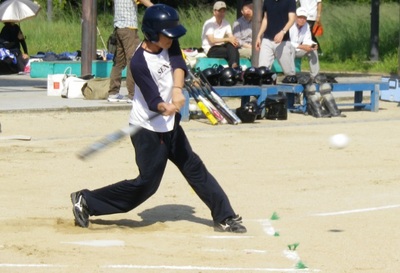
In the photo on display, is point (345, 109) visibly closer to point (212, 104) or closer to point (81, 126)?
point (212, 104)

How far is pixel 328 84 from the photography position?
16578mm

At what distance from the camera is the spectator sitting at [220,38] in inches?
761

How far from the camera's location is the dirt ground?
7.65 meters

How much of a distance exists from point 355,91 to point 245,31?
11.8 ft

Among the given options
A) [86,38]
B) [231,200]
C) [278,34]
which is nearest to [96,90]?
[86,38]

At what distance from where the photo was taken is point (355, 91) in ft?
57.7

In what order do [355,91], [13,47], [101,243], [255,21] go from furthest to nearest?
[13,47] → [255,21] → [355,91] → [101,243]

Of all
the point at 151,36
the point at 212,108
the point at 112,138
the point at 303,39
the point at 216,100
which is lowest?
A: the point at 212,108

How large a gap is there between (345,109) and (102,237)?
10.2 metres

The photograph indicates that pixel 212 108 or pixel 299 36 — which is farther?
pixel 299 36

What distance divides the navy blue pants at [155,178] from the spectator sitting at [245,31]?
39.3 ft

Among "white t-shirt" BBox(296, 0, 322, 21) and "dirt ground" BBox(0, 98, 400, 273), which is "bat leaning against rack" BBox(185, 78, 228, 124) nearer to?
"dirt ground" BBox(0, 98, 400, 273)

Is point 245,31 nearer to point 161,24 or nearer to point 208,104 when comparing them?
point 208,104

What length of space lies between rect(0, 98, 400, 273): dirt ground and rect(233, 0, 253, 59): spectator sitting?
530 cm
